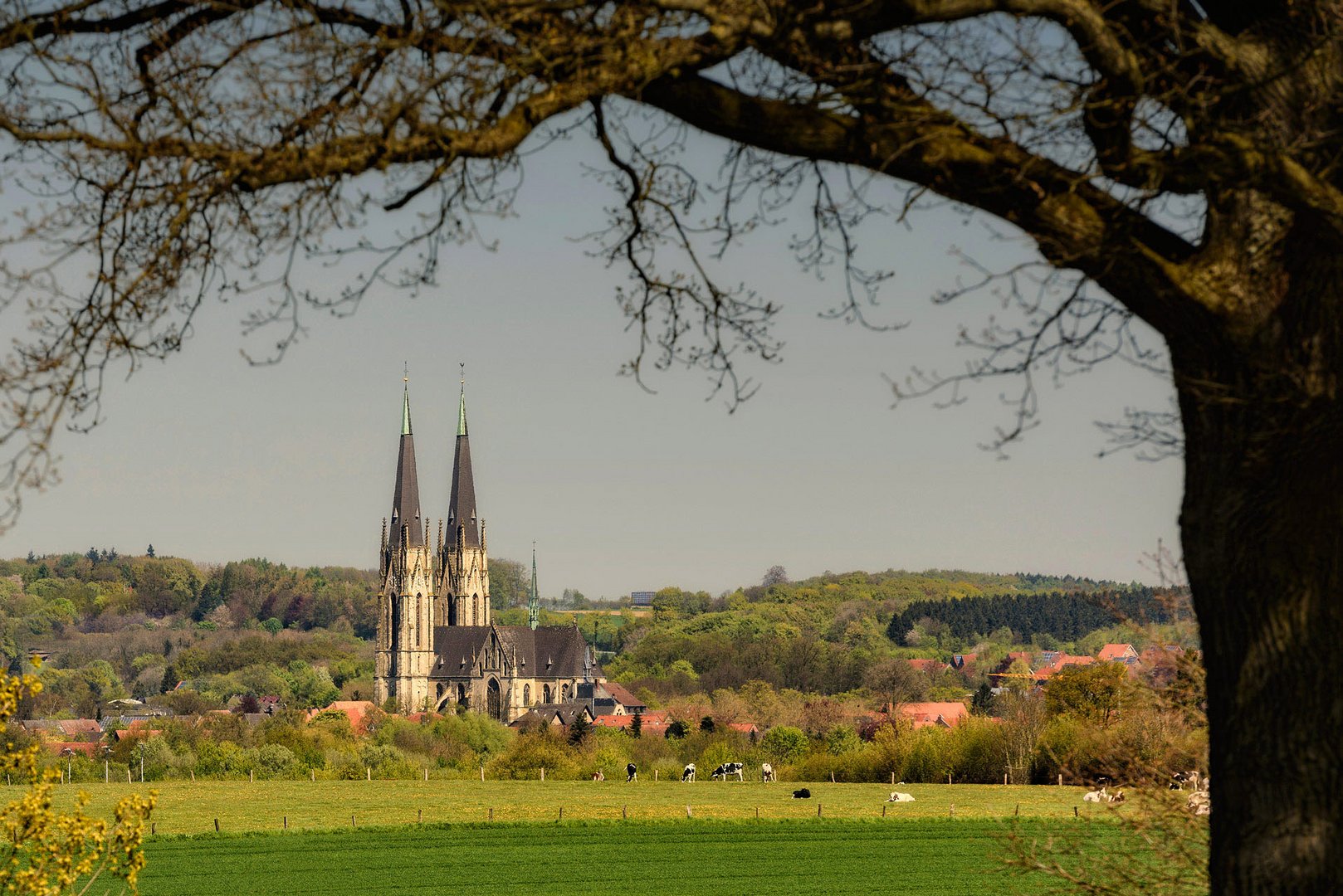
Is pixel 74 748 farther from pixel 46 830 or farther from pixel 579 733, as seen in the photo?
pixel 46 830

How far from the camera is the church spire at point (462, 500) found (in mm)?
120812

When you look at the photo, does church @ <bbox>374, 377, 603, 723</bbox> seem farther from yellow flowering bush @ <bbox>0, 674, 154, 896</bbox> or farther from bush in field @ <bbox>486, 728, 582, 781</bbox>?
yellow flowering bush @ <bbox>0, 674, 154, 896</bbox>

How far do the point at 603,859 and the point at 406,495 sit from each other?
89587 mm

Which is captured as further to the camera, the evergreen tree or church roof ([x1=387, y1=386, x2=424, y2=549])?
church roof ([x1=387, y1=386, x2=424, y2=549])

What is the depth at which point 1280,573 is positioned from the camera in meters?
4.42

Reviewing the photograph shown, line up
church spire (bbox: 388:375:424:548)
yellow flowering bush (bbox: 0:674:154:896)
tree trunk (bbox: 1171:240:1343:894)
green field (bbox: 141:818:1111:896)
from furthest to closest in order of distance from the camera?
church spire (bbox: 388:375:424:548)
green field (bbox: 141:818:1111:896)
yellow flowering bush (bbox: 0:674:154:896)
tree trunk (bbox: 1171:240:1343:894)

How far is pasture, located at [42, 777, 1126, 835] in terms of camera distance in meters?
41.9

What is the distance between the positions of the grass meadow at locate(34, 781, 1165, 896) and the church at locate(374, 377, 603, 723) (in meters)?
65.3

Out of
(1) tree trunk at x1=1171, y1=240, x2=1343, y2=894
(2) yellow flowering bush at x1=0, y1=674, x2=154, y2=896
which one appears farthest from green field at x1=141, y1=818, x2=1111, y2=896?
(1) tree trunk at x1=1171, y1=240, x2=1343, y2=894

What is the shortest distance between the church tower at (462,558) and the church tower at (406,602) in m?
1.75

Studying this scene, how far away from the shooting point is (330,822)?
41375 millimetres

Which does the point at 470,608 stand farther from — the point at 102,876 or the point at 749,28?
the point at 749,28

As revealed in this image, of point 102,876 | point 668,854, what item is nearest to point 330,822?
point 668,854

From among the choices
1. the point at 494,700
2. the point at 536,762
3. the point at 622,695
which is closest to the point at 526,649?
the point at 494,700
